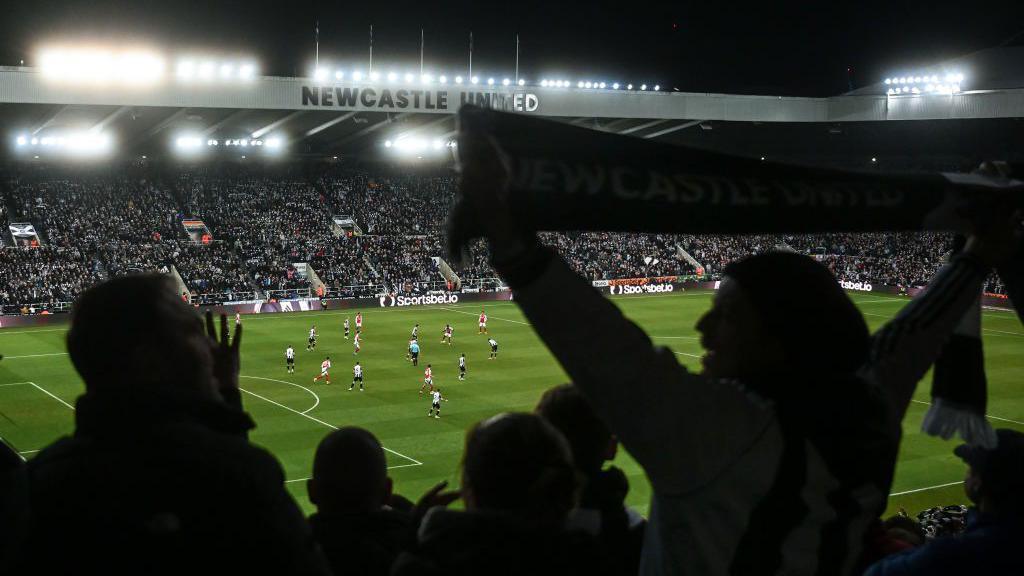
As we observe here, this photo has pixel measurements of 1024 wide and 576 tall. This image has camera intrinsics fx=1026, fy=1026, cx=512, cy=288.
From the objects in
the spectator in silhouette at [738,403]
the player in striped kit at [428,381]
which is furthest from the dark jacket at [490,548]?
the player in striped kit at [428,381]

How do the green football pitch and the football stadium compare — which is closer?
the football stadium

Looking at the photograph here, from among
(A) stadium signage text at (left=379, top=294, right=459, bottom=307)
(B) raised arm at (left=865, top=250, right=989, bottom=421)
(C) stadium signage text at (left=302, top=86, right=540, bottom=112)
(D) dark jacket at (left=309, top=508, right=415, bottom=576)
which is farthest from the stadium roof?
(B) raised arm at (left=865, top=250, right=989, bottom=421)

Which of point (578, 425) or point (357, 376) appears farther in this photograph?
point (357, 376)

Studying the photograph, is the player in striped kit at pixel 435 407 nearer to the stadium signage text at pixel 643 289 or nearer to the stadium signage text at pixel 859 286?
the stadium signage text at pixel 643 289

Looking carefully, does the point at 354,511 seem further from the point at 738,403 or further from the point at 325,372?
the point at 325,372

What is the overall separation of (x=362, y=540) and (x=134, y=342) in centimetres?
149

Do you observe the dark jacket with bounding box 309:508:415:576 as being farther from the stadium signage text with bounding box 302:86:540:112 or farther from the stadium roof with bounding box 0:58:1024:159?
the stadium signage text with bounding box 302:86:540:112

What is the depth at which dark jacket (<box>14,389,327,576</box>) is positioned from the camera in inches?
101

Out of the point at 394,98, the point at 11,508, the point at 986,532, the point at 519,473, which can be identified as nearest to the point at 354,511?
the point at 519,473

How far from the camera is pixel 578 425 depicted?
161 inches

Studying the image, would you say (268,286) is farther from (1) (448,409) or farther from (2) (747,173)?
(2) (747,173)

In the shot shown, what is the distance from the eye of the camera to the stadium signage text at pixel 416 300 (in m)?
52.7

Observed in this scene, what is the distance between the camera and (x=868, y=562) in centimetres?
443

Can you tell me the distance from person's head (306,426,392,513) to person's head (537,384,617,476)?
0.72m
